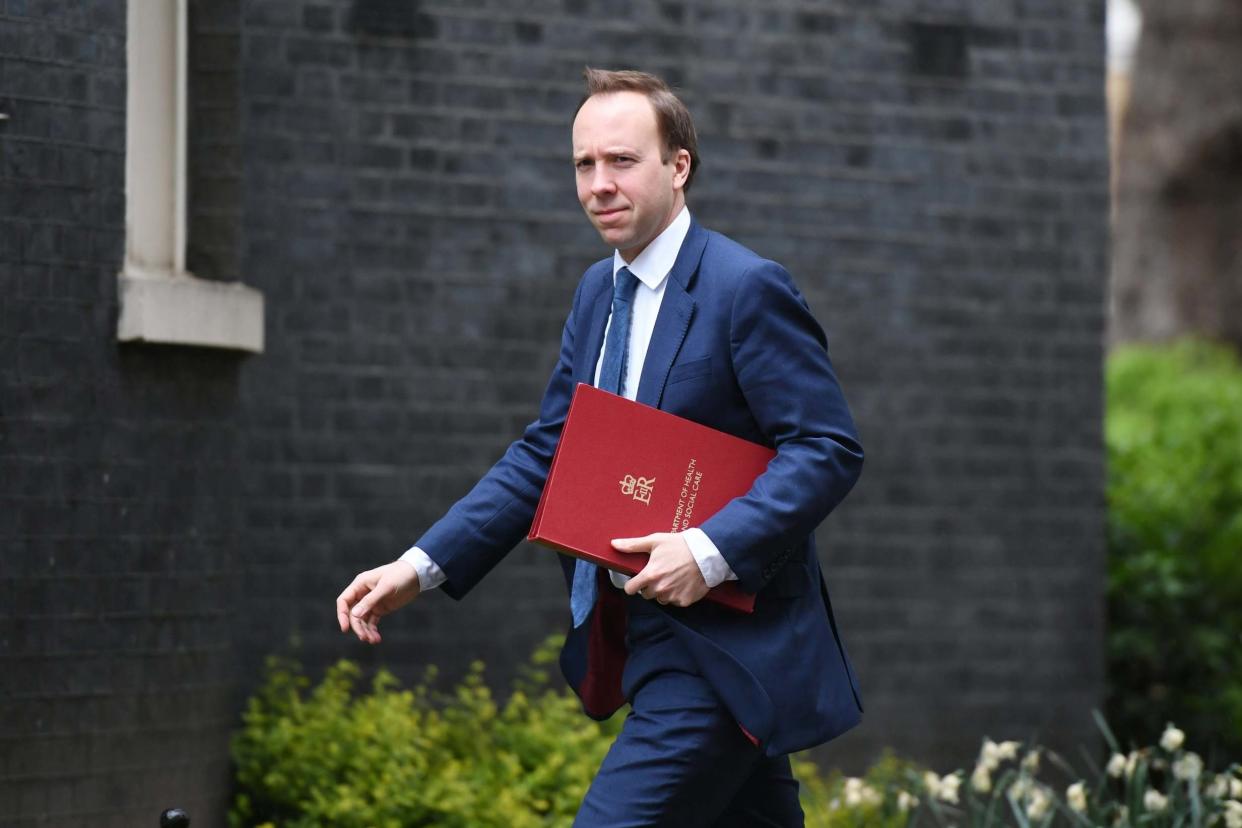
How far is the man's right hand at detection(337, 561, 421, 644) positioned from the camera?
3.71 meters

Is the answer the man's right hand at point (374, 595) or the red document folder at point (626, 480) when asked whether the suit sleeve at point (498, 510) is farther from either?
the red document folder at point (626, 480)

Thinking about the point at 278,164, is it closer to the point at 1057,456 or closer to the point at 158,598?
the point at 158,598

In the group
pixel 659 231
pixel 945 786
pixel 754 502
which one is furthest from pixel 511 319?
pixel 754 502

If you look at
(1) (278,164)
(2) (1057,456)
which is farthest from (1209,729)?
(1) (278,164)

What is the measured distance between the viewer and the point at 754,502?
353 centimetres

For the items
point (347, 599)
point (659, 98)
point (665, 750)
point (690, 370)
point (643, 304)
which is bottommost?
point (665, 750)

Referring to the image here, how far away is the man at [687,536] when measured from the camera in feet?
11.6

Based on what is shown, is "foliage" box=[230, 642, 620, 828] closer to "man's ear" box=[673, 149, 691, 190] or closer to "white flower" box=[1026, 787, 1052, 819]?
"white flower" box=[1026, 787, 1052, 819]

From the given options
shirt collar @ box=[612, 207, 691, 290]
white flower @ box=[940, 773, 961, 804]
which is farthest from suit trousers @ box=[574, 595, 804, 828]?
white flower @ box=[940, 773, 961, 804]

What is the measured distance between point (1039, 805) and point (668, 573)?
2643 mm

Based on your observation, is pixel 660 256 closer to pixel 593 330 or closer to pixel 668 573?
pixel 593 330

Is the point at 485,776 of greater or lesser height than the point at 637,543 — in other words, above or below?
below

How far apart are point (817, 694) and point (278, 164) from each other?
386 cm

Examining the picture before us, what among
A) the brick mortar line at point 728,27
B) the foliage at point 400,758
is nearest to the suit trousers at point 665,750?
the foliage at point 400,758
